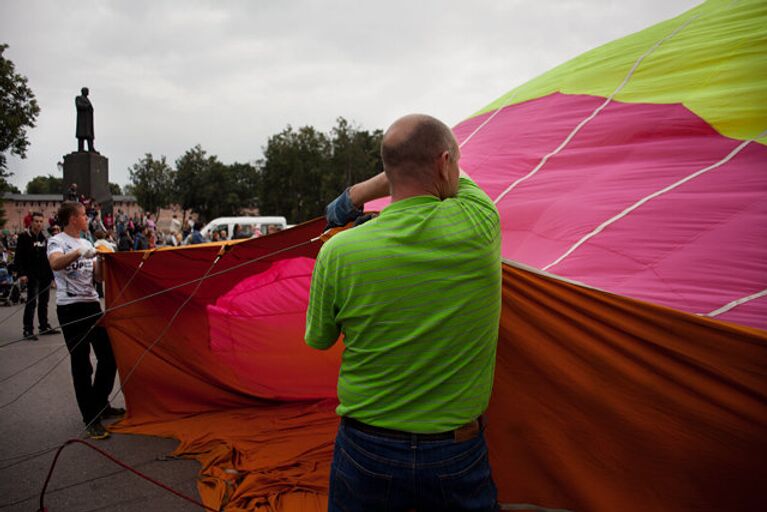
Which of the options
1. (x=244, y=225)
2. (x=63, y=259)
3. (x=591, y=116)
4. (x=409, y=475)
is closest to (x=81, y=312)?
(x=63, y=259)

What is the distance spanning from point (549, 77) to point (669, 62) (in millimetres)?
1189

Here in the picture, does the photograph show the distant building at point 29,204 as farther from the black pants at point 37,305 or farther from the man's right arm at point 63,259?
the man's right arm at point 63,259

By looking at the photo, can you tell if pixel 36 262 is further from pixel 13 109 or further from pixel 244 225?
pixel 13 109

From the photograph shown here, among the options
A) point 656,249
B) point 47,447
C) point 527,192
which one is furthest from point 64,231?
point 656,249

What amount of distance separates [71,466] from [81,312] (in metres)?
1.17

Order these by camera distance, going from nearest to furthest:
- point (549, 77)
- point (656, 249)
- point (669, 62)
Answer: point (656, 249) → point (669, 62) → point (549, 77)

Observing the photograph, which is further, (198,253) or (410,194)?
(198,253)

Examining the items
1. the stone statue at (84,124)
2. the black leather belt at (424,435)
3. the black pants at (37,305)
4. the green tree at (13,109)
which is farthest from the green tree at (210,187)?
the black leather belt at (424,435)

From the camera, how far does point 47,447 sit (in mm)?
3600

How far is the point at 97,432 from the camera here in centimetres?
378

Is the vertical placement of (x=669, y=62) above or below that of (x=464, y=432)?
above

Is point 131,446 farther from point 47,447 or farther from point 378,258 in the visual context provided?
point 378,258

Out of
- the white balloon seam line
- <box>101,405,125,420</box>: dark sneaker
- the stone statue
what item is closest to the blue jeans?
the white balloon seam line

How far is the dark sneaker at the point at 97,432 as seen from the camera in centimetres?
375
